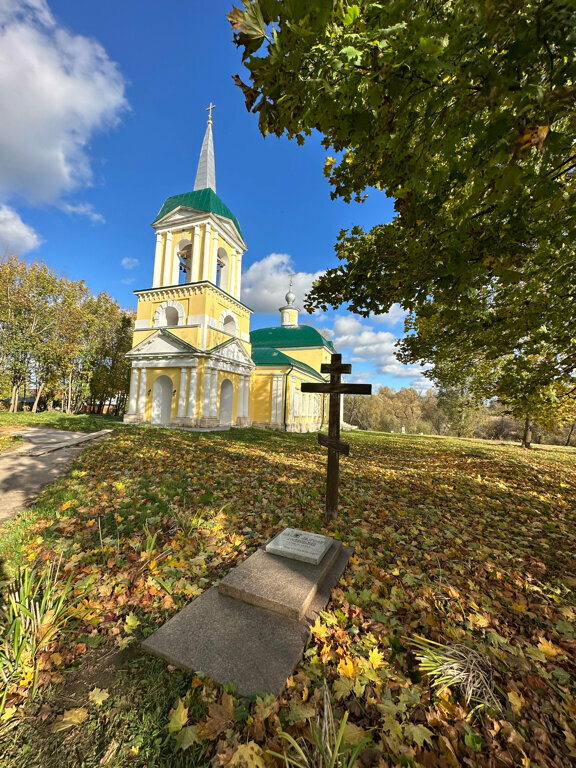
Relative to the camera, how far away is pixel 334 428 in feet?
15.5

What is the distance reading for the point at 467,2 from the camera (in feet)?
6.61

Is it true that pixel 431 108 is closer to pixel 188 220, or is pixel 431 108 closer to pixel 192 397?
pixel 192 397

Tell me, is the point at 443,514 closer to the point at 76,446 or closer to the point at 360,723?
the point at 360,723

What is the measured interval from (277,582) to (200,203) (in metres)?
19.2

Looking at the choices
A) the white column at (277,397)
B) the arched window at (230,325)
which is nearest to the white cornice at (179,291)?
the arched window at (230,325)

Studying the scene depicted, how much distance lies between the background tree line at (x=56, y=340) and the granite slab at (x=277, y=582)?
24.5 meters

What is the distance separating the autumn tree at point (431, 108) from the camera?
183 cm

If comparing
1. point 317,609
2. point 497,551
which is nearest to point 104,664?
point 317,609

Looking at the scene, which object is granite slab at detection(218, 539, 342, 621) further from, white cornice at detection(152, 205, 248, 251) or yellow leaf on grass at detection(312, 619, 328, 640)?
white cornice at detection(152, 205, 248, 251)

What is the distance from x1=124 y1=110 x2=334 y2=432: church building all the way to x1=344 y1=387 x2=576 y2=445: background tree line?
20125 mm

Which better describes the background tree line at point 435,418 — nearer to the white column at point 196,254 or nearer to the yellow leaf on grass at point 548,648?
the white column at point 196,254

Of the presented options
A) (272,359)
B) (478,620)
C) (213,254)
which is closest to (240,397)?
(272,359)

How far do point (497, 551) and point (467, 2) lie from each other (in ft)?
16.5

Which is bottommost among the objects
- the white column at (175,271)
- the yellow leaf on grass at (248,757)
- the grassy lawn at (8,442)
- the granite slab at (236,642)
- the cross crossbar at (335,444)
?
the granite slab at (236,642)
